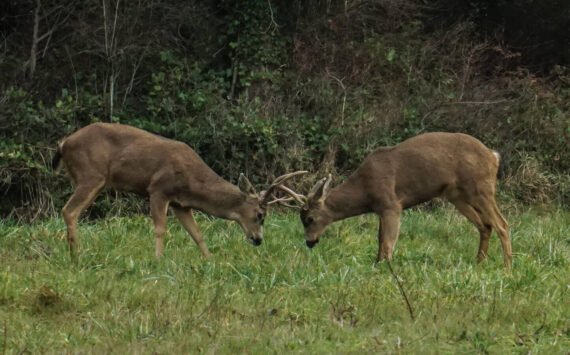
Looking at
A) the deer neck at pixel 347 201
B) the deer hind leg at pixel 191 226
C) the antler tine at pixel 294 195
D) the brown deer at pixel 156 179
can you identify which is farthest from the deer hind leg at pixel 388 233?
the deer hind leg at pixel 191 226

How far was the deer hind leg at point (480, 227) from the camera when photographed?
8.98 metres

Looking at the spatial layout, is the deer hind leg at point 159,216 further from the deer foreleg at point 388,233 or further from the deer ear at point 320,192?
the deer foreleg at point 388,233

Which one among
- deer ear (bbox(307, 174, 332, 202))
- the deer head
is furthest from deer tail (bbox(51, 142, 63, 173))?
deer ear (bbox(307, 174, 332, 202))

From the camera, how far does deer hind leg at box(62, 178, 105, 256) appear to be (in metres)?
8.75

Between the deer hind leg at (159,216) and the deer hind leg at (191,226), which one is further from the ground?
the deer hind leg at (159,216)

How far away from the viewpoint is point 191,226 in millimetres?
9344

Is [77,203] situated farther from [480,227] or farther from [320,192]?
[480,227]

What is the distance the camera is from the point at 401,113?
14.6 m

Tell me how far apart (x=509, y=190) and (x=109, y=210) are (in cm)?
661

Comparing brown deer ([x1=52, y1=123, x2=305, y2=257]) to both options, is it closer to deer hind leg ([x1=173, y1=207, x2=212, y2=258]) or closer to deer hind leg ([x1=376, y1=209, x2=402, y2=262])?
deer hind leg ([x1=173, y1=207, x2=212, y2=258])

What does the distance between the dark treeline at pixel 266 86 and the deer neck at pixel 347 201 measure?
352 centimetres

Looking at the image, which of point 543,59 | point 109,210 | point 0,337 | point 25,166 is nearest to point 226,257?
point 0,337

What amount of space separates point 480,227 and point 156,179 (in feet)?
12.2

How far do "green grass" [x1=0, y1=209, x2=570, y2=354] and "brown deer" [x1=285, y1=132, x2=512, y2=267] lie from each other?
0.31 meters
